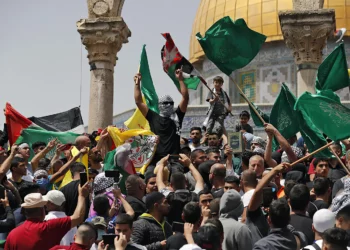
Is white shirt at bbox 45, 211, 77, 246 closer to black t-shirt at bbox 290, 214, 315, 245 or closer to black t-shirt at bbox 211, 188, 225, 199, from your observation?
black t-shirt at bbox 211, 188, 225, 199

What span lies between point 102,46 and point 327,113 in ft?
30.0

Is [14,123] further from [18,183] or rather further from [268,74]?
[268,74]

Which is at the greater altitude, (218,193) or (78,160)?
(218,193)

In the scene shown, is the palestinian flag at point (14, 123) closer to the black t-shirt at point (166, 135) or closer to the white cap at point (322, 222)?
the black t-shirt at point (166, 135)

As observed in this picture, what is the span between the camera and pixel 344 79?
1406cm

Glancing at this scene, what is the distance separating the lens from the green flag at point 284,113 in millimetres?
14258

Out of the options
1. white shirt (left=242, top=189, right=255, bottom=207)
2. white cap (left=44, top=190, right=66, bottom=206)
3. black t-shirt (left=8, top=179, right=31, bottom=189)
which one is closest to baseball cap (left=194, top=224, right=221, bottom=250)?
white shirt (left=242, top=189, right=255, bottom=207)

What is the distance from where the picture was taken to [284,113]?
14359 millimetres

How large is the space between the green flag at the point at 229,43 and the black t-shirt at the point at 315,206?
4778 mm

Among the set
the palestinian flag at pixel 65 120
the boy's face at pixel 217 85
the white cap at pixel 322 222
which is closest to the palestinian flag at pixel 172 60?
the boy's face at pixel 217 85

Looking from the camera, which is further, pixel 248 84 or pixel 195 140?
pixel 248 84

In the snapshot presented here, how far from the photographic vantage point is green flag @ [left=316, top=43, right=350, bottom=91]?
1400cm

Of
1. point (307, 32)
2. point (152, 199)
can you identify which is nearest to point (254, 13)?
point (307, 32)

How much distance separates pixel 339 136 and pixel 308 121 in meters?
1.13
